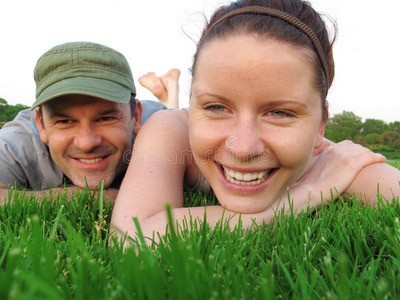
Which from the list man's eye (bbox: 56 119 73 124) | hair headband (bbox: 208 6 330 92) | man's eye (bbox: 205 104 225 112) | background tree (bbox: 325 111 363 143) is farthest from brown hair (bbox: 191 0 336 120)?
background tree (bbox: 325 111 363 143)

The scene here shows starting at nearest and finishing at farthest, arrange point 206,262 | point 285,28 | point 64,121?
point 206,262 < point 285,28 < point 64,121

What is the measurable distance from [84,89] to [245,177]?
152 centimetres

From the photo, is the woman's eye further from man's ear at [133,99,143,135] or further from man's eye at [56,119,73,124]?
man's ear at [133,99,143,135]

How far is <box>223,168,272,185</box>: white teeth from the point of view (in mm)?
2087

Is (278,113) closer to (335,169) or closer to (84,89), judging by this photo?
(335,169)

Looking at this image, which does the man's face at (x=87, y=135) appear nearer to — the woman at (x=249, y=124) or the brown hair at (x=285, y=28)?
the woman at (x=249, y=124)

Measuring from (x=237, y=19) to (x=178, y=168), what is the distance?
1114 millimetres

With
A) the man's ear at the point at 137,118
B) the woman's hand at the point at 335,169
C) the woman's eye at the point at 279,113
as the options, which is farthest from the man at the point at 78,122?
the woman's hand at the point at 335,169

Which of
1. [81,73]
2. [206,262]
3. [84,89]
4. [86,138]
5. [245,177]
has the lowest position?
[206,262]

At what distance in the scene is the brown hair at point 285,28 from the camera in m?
1.96

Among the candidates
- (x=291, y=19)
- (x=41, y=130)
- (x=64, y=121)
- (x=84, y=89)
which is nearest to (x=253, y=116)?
(x=291, y=19)

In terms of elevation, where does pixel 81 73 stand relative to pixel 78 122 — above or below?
above

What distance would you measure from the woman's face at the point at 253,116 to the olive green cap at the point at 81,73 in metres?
1.05

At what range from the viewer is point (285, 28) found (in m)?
1.99
